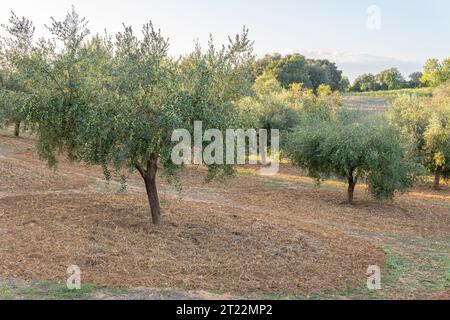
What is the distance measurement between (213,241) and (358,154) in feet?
35.6

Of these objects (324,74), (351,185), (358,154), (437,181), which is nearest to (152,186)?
(358,154)

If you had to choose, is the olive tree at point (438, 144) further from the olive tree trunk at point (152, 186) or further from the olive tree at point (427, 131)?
the olive tree trunk at point (152, 186)

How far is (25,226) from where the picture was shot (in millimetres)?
12812

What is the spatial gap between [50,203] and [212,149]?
717 cm

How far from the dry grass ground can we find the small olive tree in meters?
1.54

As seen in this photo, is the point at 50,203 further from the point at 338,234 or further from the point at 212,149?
the point at 338,234

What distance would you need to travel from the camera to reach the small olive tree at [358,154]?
837 inches

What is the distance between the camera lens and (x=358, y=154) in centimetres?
2112

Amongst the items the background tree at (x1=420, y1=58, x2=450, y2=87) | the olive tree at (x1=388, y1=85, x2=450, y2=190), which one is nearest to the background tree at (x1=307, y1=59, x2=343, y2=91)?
the background tree at (x1=420, y1=58, x2=450, y2=87)

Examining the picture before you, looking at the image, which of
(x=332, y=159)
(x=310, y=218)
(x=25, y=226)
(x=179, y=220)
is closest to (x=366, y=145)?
(x=332, y=159)

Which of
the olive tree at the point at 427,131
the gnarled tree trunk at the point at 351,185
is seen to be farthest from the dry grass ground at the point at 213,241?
the olive tree at the point at 427,131

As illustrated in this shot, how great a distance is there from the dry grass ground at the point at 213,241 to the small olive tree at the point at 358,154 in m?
1.54

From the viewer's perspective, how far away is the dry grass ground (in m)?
9.96

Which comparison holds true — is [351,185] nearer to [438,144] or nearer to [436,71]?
[438,144]
